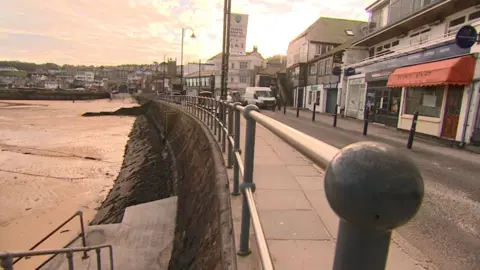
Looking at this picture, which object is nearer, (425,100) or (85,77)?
(425,100)

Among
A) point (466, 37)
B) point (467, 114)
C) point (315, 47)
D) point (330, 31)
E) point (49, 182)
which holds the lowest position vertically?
point (49, 182)

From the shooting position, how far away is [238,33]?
1355 cm

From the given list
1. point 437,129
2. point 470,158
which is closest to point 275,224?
point 470,158

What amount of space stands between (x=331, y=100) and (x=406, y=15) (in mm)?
12027

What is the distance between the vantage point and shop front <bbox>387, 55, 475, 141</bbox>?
36.0 ft

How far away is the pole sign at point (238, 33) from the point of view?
13.4 m

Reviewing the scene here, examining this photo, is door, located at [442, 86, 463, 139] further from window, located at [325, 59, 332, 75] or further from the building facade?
the building facade

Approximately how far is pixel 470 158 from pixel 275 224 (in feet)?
28.6

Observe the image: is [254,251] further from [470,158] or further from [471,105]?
[471,105]

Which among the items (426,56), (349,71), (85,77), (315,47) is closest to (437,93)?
(426,56)

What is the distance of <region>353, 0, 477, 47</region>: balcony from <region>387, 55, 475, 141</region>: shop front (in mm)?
2561

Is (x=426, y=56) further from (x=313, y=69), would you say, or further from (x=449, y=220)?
(x=313, y=69)

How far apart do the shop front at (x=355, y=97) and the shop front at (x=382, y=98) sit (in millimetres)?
1115

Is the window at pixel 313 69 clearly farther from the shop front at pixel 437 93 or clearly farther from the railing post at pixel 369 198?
the railing post at pixel 369 198
